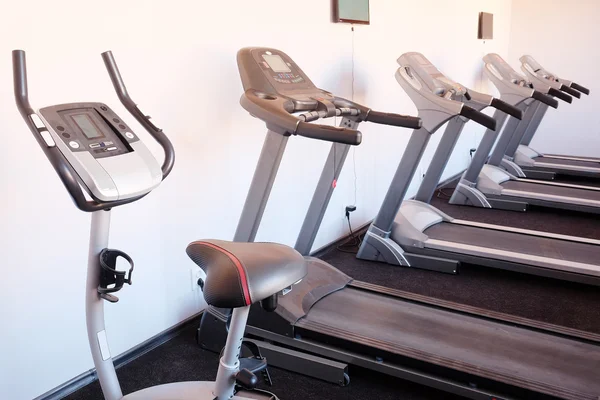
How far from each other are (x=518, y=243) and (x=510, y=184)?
72.1 inches

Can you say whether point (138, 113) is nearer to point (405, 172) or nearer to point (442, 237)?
point (405, 172)

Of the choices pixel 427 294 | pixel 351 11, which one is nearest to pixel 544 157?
pixel 351 11

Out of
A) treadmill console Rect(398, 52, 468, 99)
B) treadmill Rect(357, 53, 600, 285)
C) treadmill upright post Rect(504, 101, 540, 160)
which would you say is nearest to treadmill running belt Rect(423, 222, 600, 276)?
treadmill Rect(357, 53, 600, 285)

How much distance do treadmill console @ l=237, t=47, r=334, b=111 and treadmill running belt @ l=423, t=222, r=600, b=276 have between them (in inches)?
64.6

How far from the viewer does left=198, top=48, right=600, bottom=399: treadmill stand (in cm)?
215

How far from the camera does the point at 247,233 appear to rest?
2551mm

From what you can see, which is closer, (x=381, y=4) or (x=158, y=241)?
(x=158, y=241)

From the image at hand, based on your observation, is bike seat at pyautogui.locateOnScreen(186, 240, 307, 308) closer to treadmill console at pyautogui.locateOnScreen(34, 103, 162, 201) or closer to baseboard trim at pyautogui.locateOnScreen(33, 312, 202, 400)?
treadmill console at pyautogui.locateOnScreen(34, 103, 162, 201)

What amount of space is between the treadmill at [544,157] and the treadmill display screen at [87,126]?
5084mm

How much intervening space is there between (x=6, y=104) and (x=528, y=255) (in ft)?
9.99

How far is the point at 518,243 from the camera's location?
3.75 m

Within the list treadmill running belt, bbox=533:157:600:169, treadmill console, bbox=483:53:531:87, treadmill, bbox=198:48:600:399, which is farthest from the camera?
treadmill running belt, bbox=533:157:600:169

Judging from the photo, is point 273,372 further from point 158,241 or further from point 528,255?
point 528,255

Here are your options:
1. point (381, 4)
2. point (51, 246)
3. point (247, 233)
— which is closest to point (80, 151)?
point (51, 246)
